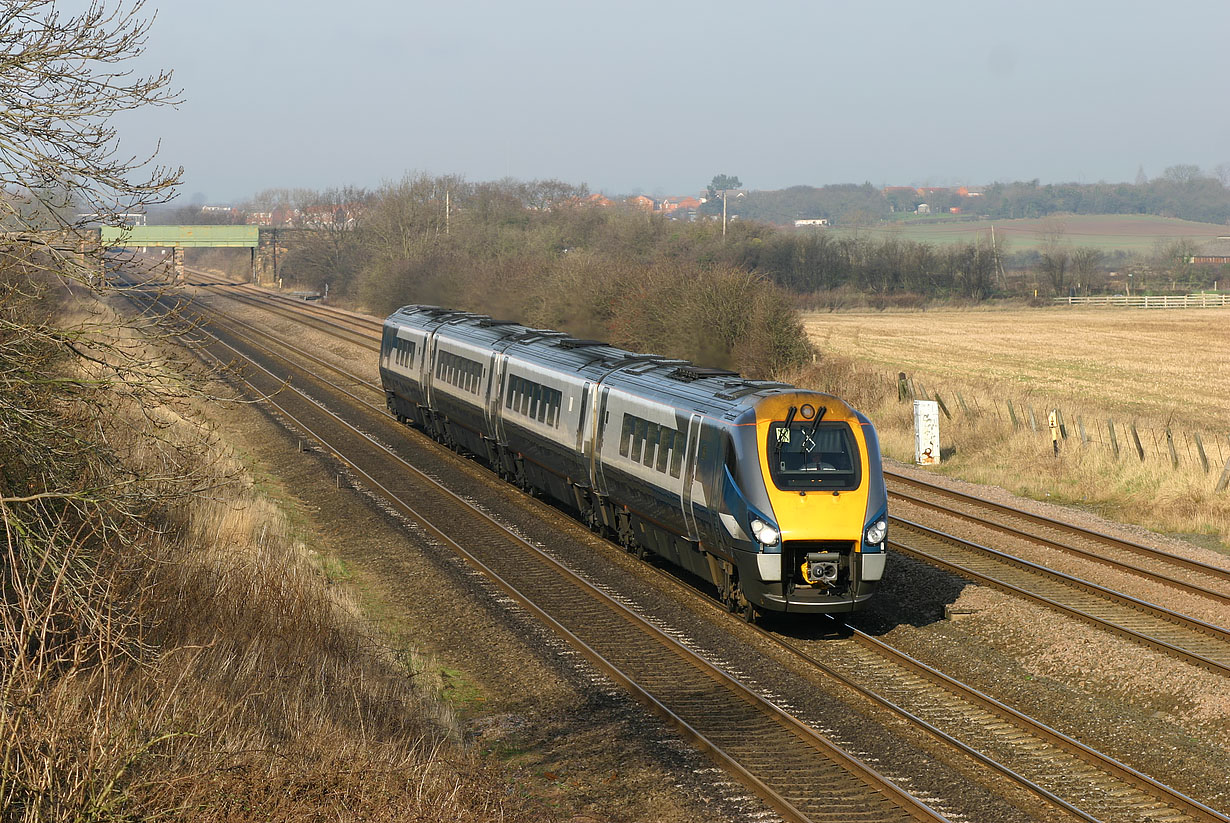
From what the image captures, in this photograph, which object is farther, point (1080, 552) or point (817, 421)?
point (1080, 552)

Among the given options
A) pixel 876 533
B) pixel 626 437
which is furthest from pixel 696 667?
pixel 626 437

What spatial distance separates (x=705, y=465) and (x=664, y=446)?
4.64 feet

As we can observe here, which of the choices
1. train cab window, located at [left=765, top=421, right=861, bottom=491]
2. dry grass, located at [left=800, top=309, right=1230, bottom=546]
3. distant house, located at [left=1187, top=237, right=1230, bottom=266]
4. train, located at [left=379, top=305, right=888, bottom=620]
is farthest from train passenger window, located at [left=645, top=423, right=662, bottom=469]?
distant house, located at [left=1187, top=237, right=1230, bottom=266]

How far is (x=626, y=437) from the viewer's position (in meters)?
17.6

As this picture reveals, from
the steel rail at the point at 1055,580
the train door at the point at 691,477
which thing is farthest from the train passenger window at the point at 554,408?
the steel rail at the point at 1055,580

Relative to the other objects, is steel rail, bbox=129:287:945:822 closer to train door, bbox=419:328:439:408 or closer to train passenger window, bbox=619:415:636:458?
train passenger window, bbox=619:415:636:458

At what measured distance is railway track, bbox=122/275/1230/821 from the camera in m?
9.52

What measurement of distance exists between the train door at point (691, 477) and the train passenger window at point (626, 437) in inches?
80.4

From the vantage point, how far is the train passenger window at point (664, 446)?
16078 mm

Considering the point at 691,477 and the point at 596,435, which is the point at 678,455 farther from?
the point at 596,435

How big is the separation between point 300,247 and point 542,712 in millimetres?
91448

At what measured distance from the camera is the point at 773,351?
121 feet

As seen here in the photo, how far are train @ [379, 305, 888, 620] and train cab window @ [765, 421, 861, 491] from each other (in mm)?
15

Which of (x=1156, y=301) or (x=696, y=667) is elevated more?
(x=1156, y=301)
